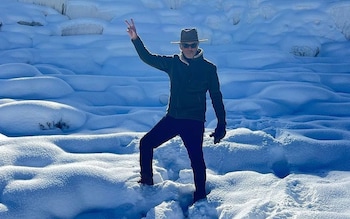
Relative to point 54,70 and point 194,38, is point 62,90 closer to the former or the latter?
point 54,70

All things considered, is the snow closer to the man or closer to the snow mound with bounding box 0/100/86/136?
the snow mound with bounding box 0/100/86/136

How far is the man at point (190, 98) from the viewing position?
314 centimetres

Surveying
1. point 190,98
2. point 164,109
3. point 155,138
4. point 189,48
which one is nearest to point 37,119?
point 164,109

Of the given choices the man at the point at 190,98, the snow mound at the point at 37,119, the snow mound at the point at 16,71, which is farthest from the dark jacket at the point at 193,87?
the snow mound at the point at 16,71

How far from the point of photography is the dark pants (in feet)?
10.5

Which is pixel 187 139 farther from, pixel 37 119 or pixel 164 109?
pixel 164 109

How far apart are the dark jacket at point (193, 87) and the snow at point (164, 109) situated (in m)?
0.74

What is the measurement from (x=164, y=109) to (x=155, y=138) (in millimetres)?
2650

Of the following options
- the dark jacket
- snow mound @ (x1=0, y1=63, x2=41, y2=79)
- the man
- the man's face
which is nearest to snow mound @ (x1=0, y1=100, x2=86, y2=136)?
snow mound @ (x1=0, y1=63, x2=41, y2=79)

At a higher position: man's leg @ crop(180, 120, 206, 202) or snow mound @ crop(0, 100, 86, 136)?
man's leg @ crop(180, 120, 206, 202)

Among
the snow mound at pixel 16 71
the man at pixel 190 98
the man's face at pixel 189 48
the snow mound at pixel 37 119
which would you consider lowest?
the snow mound at pixel 37 119

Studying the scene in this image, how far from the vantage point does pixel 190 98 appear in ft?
10.4

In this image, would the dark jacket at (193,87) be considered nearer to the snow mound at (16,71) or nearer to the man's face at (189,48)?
the man's face at (189,48)

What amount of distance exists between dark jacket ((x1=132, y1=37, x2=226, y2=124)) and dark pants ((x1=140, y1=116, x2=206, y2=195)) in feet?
0.21
